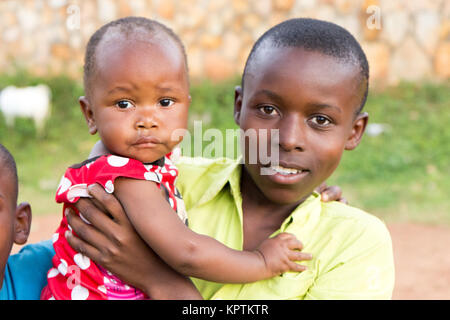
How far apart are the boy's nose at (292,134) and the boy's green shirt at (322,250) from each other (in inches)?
9.7

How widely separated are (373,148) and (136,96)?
572 centimetres

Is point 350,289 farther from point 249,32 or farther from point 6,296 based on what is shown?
point 249,32

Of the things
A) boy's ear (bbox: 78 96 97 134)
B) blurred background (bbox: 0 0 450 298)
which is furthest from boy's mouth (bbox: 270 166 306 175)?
Answer: blurred background (bbox: 0 0 450 298)

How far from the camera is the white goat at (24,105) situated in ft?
25.2

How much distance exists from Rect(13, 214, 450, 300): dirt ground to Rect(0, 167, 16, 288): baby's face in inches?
134

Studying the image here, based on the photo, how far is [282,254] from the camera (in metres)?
1.99

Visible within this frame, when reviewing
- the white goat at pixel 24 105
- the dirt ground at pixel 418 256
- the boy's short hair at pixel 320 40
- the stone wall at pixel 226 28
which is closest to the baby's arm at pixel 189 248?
the boy's short hair at pixel 320 40

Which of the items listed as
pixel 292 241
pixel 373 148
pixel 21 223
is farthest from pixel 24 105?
pixel 292 241

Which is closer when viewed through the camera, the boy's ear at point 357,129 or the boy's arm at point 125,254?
the boy's arm at point 125,254

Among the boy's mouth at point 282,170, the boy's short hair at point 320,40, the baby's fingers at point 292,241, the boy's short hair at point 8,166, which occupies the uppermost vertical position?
the boy's short hair at point 320,40

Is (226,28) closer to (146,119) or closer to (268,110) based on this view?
(268,110)

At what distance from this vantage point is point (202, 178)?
248cm

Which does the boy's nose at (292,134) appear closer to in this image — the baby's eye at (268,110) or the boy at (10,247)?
the baby's eye at (268,110)

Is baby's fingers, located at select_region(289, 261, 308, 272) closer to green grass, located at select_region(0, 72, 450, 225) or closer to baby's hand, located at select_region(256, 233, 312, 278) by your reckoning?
baby's hand, located at select_region(256, 233, 312, 278)
